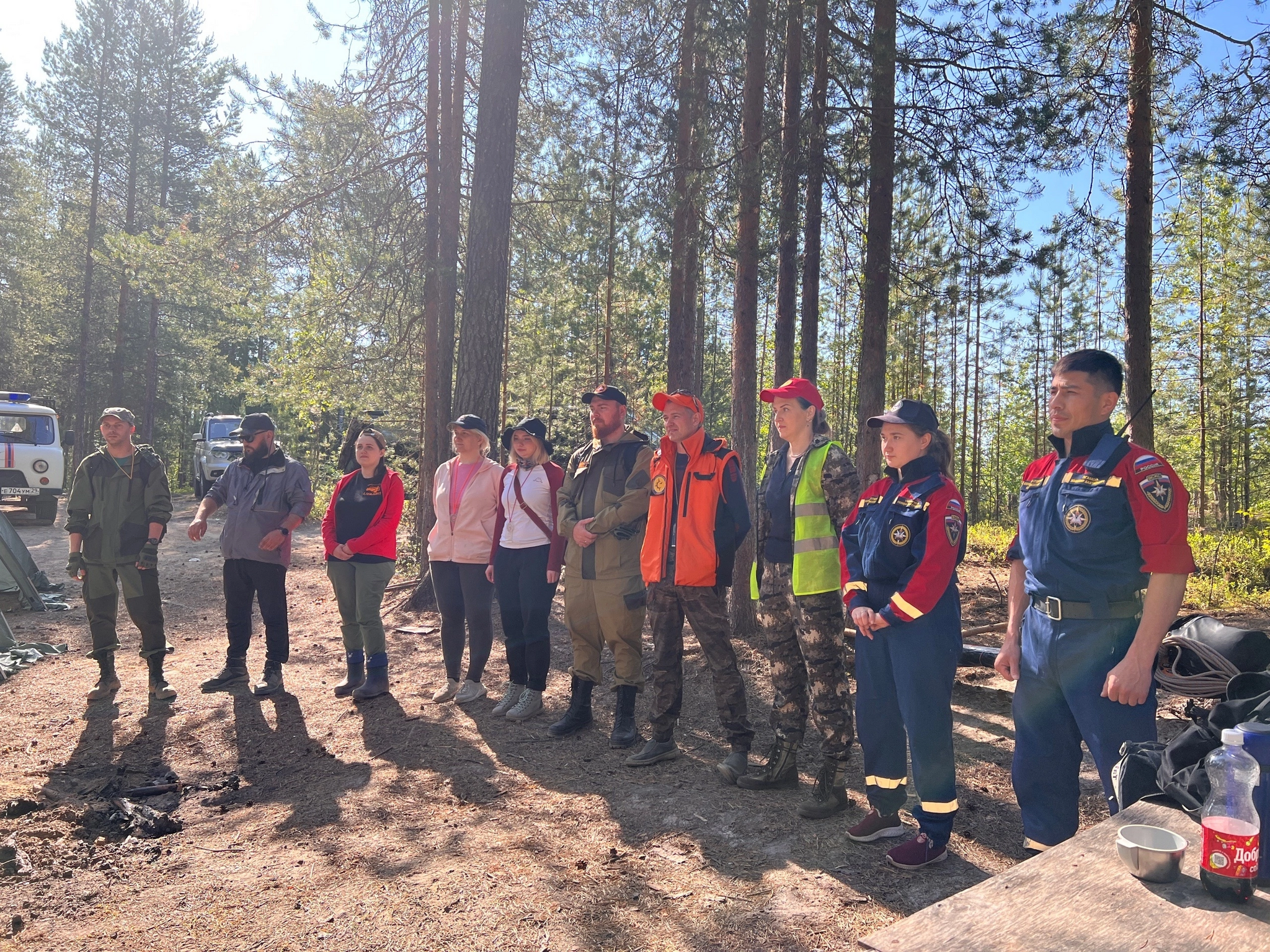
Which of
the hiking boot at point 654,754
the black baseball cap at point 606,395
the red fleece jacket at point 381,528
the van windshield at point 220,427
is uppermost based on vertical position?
the van windshield at point 220,427

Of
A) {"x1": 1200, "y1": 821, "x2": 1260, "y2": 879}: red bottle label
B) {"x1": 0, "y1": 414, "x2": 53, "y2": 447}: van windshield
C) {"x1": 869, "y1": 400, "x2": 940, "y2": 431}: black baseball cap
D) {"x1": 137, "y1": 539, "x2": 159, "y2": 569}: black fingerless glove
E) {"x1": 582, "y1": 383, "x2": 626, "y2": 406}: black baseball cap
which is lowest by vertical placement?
{"x1": 1200, "y1": 821, "x2": 1260, "y2": 879}: red bottle label

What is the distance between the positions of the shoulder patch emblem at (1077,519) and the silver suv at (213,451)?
809 inches

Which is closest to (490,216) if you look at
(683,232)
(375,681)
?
(683,232)

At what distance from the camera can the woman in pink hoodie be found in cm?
588

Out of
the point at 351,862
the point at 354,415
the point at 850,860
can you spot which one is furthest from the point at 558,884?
the point at 354,415

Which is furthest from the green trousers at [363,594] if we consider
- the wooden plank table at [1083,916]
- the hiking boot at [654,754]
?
the wooden plank table at [1083,916]

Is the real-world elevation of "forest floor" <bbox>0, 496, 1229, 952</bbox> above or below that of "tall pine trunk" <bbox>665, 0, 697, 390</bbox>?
below

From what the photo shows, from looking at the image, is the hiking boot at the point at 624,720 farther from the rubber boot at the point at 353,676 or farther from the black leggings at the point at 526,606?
the rubber boot at the point at 353,676

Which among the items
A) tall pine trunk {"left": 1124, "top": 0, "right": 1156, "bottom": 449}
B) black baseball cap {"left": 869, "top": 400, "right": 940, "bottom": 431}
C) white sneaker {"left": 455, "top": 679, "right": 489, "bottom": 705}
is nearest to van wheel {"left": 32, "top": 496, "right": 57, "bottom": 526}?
white sneaker {"left": 455, "top": 679, "right": 489, "bottom": 705}

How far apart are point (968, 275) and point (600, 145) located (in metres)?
4.70

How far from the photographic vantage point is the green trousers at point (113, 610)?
6254 mm

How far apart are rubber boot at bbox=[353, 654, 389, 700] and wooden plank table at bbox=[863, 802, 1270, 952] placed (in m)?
5.20

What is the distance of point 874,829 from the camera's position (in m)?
3.63

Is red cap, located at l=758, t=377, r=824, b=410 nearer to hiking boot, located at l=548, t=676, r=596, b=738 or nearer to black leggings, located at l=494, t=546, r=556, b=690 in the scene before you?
black leggings, located at l=494, t=546, r=556, b=690
